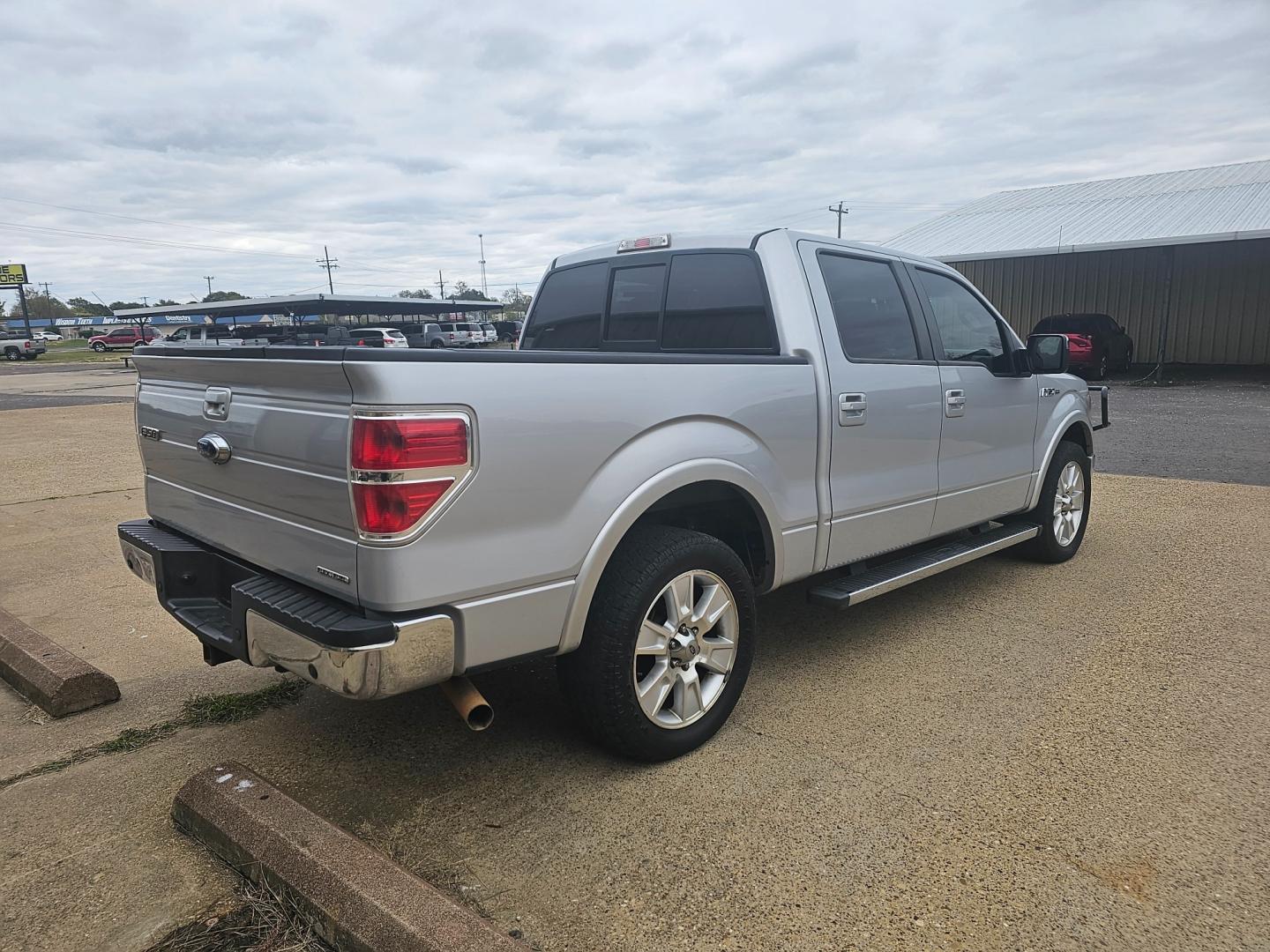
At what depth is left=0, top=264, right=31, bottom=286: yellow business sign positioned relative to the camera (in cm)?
7994

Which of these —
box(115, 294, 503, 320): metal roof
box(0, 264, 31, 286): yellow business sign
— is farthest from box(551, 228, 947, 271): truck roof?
box(0, 264, 31, 286): yellow business sign

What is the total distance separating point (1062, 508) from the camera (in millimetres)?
5656

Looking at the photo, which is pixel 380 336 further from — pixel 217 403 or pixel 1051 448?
pixel 217 403

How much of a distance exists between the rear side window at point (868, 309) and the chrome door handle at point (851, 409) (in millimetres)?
196

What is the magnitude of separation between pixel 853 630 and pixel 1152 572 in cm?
227

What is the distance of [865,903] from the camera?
93.5 inches

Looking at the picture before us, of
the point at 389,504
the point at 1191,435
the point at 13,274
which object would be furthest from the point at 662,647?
the point at 13,274

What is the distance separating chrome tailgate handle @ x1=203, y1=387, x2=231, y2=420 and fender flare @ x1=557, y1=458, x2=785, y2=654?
1.24 meters

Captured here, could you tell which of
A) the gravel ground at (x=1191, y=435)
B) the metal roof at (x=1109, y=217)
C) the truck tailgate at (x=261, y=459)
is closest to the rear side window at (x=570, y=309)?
the truck tailgate at (x=261, y=459)

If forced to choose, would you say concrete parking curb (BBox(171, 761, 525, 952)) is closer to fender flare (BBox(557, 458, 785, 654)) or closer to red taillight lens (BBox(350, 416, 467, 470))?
fender flare (BBox(557, 458, 785, 654))

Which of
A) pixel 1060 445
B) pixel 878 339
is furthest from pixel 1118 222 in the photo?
pixel 878 339

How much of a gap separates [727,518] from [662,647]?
0.76 m

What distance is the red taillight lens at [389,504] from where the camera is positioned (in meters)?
2.33

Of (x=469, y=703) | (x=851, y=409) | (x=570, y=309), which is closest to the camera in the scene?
(x=469, y=703)
